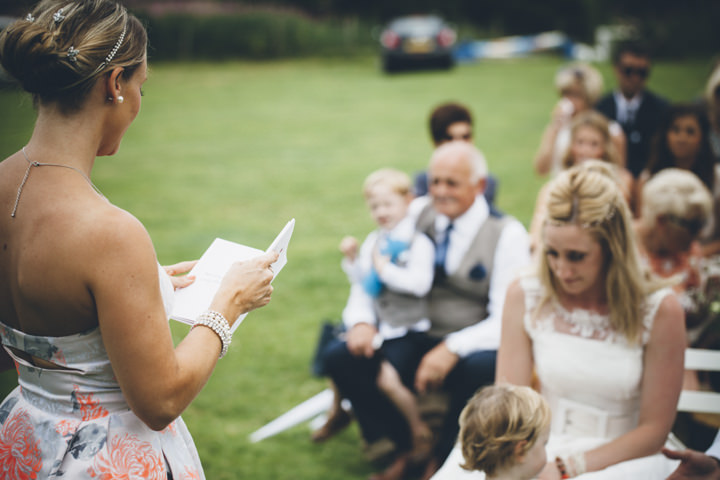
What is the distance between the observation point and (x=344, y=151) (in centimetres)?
1302

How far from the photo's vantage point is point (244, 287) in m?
1.75

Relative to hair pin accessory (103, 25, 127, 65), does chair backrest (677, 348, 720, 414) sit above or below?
below

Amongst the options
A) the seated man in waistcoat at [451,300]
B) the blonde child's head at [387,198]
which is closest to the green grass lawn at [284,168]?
the seated man in waistcoat at [451,300]

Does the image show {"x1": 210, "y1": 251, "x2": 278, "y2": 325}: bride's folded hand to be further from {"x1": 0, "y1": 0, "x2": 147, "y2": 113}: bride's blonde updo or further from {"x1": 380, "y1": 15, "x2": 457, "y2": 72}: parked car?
{"x1": 380, "y1": 15, "x2": 457, "y2": 72}: parked car

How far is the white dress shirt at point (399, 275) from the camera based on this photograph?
12.1 feet

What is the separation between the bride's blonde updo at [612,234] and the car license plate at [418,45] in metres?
20.8

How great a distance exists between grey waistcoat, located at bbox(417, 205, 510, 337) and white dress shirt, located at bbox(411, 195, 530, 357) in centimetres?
3

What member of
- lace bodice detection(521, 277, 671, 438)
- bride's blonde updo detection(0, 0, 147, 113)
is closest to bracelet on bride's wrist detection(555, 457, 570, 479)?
lace bodice detection(521, 277, 671, 438)

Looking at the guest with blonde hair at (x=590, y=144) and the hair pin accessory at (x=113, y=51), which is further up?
the hair pin accessory at (x=113, y=51)

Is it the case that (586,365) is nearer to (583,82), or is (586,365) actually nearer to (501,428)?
(501,428)

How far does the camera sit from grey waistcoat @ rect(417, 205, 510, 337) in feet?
12.0

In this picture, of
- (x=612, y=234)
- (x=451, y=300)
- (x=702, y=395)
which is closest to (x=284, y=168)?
(x=451, y=300)

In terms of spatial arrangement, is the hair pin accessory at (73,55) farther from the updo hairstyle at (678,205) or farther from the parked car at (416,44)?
the parked car at (416,44)

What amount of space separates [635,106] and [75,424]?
627 centimetres
